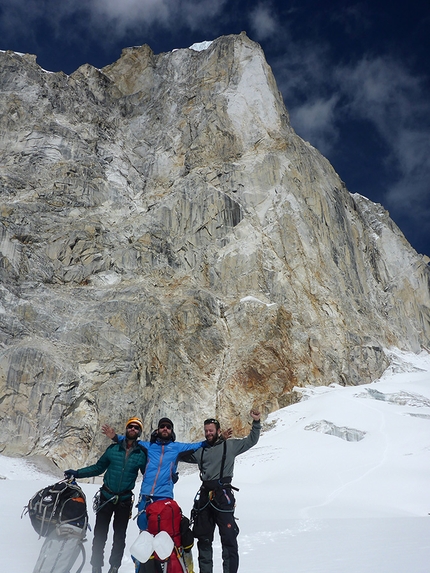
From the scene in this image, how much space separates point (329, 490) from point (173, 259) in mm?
25882

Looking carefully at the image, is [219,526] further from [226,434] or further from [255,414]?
[255,414]

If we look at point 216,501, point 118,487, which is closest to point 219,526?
point 216,501

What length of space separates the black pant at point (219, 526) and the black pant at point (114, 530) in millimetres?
803

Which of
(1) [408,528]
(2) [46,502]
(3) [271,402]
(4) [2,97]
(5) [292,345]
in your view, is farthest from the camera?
(4) [2,97]

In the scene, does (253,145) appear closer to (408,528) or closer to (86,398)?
(86,398)

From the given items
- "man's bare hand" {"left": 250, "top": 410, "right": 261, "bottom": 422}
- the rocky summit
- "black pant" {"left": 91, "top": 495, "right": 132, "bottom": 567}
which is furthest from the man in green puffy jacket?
the rocky summit

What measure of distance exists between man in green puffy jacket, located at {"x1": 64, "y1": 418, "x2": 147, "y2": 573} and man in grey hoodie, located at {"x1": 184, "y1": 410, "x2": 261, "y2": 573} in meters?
0.62

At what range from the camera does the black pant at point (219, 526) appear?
454cm

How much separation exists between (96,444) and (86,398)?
2761 mm

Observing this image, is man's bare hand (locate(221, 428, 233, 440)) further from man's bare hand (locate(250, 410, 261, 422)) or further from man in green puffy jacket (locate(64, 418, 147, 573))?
man in green puffy jacket (locate(64, 418, 147, 573))

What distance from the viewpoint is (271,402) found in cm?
2891

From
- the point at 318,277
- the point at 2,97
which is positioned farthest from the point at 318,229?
the point at 2,97

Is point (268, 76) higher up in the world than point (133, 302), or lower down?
higher up

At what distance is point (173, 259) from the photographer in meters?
36.9
